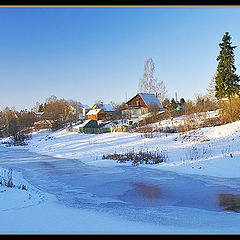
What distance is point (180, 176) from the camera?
1213 centimetres

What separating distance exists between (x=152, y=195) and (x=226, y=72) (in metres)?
22.7

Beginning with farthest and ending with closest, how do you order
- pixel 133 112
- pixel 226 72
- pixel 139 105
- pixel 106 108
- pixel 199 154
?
pixel 106 108 < pixel 139 105 < pixel 133 112 < pixel 226 72 < pixel 199 154

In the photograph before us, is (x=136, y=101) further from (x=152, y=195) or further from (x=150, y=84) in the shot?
(x=152, y=195)

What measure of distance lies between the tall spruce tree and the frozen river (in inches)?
696

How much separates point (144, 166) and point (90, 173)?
3336mm

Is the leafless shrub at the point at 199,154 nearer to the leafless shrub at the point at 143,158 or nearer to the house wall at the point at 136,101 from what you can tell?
the leafless shrub at the point at 143,158

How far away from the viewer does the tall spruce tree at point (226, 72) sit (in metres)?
27.6

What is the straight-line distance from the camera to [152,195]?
28.8 ft

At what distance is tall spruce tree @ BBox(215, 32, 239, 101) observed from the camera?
27.6 metres

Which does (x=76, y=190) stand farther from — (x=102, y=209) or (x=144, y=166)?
(x=144, y=166)

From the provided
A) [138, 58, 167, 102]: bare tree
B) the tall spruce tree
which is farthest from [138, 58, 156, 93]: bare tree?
the tall spruce tree

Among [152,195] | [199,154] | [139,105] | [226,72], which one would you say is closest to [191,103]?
[139,105]
